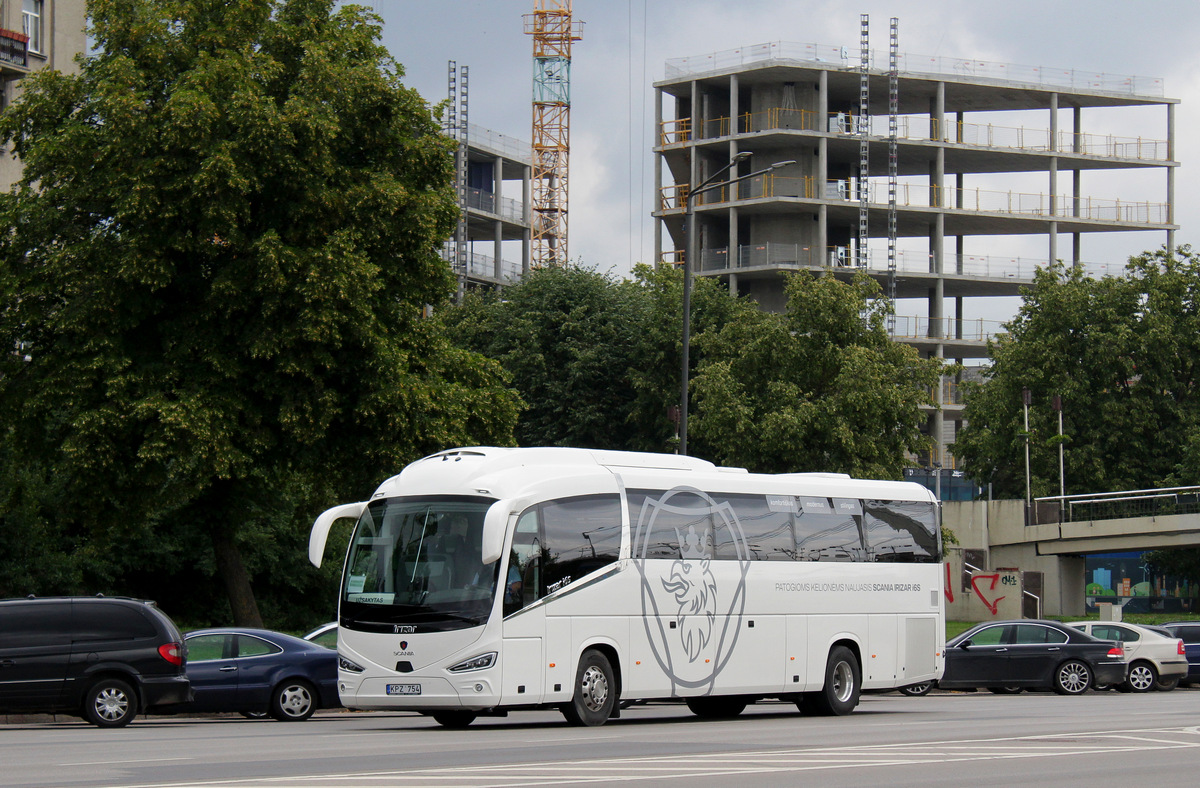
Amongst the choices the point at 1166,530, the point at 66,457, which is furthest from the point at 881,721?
the point at 1166,530

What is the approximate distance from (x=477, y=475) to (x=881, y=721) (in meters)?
6.44

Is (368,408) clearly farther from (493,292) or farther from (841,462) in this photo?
(493,292)

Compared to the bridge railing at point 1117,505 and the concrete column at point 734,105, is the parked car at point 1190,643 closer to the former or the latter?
the bridge railing at point 1117,505

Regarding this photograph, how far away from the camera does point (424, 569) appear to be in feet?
58.0

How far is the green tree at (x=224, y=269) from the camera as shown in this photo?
2636 centimetres

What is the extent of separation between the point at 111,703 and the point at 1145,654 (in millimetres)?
19427

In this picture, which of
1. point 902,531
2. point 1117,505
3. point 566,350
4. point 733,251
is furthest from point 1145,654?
point 733,251

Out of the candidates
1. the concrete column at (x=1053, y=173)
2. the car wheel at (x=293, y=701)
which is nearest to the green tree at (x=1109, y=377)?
the concrete column at (x=1053, y=173)

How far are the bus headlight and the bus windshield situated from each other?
0.39 metres

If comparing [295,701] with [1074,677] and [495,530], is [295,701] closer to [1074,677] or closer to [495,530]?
[495,530]

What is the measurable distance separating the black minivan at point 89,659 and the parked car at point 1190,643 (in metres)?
21.0

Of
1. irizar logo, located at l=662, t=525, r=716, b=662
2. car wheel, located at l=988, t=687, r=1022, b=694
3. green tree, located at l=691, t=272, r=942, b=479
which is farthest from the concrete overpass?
irizar logo, located at l=662, t=525, r=716, b=662

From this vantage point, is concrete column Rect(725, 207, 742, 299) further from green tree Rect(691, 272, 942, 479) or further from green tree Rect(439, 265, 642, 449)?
green tree Rect(691, 272, 942, 479)

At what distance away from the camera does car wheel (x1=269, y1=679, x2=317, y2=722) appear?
70.5ft
